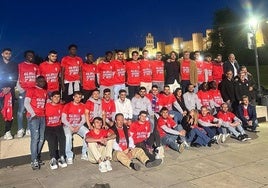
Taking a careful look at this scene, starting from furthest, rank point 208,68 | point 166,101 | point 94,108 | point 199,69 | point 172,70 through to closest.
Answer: point 208,68 → point 199,69 → point 172,70 → point 166,101 → point 94,108

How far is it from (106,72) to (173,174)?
3.94 meters

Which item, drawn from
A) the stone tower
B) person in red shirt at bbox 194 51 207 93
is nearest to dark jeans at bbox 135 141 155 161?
person in red shirt at bbox 194 51 207 93

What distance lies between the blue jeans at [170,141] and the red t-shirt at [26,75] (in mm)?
3542

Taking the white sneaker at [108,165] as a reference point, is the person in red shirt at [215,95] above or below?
above

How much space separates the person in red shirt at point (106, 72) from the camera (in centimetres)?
915

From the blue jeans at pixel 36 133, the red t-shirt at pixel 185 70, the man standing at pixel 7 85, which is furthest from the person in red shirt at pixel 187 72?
the man standing at pixel 7 85

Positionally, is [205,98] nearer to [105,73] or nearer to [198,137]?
[198,137]

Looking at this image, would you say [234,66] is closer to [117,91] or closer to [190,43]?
[117,91]

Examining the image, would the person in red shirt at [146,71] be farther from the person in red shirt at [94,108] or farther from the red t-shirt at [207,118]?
the person in red shirt at [94,108]

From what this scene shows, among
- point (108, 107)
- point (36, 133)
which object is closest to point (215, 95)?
point (108, 107)

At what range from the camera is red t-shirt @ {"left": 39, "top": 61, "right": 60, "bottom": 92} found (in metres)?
7.93

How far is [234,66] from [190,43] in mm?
76829

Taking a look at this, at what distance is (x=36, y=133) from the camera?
7.02 metres

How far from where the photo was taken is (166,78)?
10516 mm
